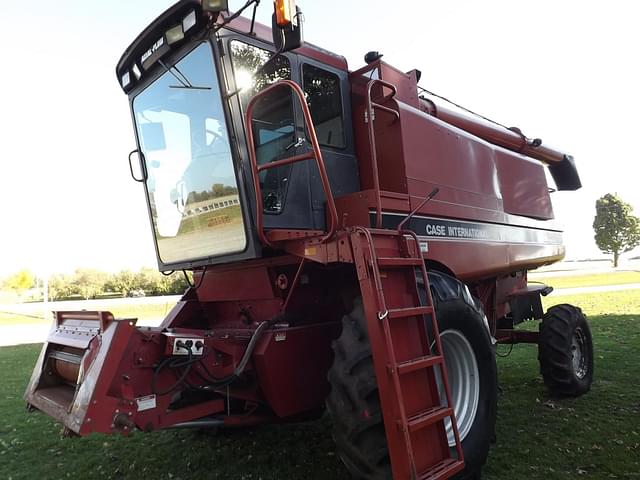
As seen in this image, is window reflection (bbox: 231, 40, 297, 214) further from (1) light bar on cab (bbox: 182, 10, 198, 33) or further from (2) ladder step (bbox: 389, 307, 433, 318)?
(2) ladder step (bbox: 389, 307, 433, 318)

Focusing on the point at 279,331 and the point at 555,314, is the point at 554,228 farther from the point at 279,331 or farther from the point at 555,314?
the point at 279,331

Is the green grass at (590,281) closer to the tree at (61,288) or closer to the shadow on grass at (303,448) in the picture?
the shadow on grass at (303,448)

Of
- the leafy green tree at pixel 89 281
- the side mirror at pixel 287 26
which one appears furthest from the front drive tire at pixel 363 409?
the leafy green tree at pixel 89 281

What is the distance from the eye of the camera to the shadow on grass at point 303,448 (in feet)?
13.1

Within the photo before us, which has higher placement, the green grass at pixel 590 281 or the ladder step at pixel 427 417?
the ladder step at pixel 427 417

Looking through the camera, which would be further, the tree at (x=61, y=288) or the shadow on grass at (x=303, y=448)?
the tree at (x=61, y=288)

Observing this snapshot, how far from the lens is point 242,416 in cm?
371

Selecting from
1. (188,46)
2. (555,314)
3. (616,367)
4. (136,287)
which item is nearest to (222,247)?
(188,46)

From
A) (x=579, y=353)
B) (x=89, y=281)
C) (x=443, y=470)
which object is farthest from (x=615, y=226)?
(x=443, y=470)

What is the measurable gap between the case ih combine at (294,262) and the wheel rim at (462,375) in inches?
0.6

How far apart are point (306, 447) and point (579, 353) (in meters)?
3.88

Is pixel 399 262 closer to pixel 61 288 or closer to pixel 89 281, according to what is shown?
pixel 89 281

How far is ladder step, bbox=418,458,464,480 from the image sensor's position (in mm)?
2861

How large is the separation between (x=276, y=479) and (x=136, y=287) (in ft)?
103
